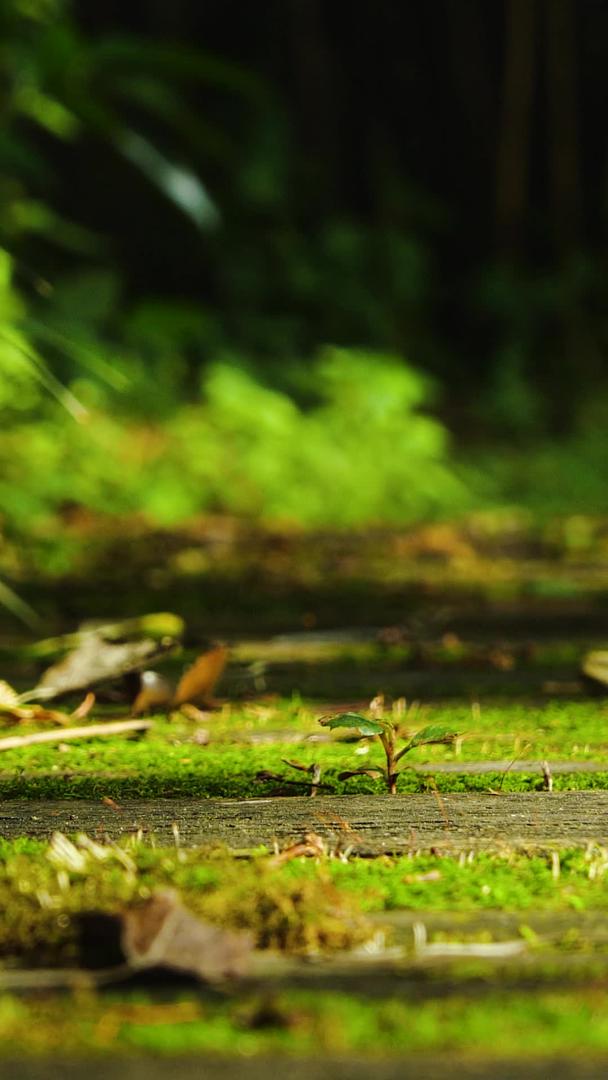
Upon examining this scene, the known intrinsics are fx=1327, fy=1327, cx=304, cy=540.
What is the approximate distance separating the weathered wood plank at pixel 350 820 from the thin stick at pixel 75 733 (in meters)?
0.25

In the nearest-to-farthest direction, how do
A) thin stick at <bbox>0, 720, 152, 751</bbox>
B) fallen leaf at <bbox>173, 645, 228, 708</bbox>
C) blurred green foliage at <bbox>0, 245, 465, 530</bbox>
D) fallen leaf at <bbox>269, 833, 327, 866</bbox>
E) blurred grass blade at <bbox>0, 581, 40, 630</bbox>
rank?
1. fallen leaf at <bbox>269, 833, 327, 866</bbox>
2. thin stick at <bbox>0, 720, 152, 751</bbox>
3. fallen leaf at <bbox>173, 645, 228, 708</bbox>
4. blurred grass blade at <bbox>0, 581, 40, 630</bbox>
5. blurred green foliage at <bbox>0, 245, 465, 530</bbox>

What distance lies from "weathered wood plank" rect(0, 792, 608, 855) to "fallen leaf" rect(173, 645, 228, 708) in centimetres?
51

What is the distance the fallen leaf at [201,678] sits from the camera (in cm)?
199

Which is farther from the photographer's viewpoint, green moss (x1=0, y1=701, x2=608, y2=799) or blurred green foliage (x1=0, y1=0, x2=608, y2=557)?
blurred green foliage (x1=0, y1=0, x2=608, y2=557)

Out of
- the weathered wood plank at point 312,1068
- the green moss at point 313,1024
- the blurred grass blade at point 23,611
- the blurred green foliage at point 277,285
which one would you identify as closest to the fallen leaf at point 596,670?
the blurred grass blade at point 23,611

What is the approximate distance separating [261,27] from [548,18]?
2.49 metres

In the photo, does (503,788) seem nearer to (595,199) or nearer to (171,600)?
(171,600)

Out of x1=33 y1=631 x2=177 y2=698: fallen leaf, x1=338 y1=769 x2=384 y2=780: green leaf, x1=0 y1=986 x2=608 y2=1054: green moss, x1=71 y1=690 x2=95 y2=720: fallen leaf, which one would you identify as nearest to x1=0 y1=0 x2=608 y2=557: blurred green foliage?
x1=33 y1=631 x2=177 y2=698: fallen leaf

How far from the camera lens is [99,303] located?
275 inches

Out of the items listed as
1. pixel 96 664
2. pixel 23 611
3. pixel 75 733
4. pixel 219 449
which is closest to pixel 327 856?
pixel 75 733

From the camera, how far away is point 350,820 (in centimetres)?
138

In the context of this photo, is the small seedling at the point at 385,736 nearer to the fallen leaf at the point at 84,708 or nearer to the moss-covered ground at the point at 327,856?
the moss-covered ground at the point at 327,856

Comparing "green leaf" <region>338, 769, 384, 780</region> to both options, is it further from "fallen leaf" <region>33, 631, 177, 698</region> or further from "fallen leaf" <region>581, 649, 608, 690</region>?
"fallen leaf" <region>581, 649, 608, 690</region>

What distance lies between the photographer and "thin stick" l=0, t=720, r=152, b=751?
174 cm
